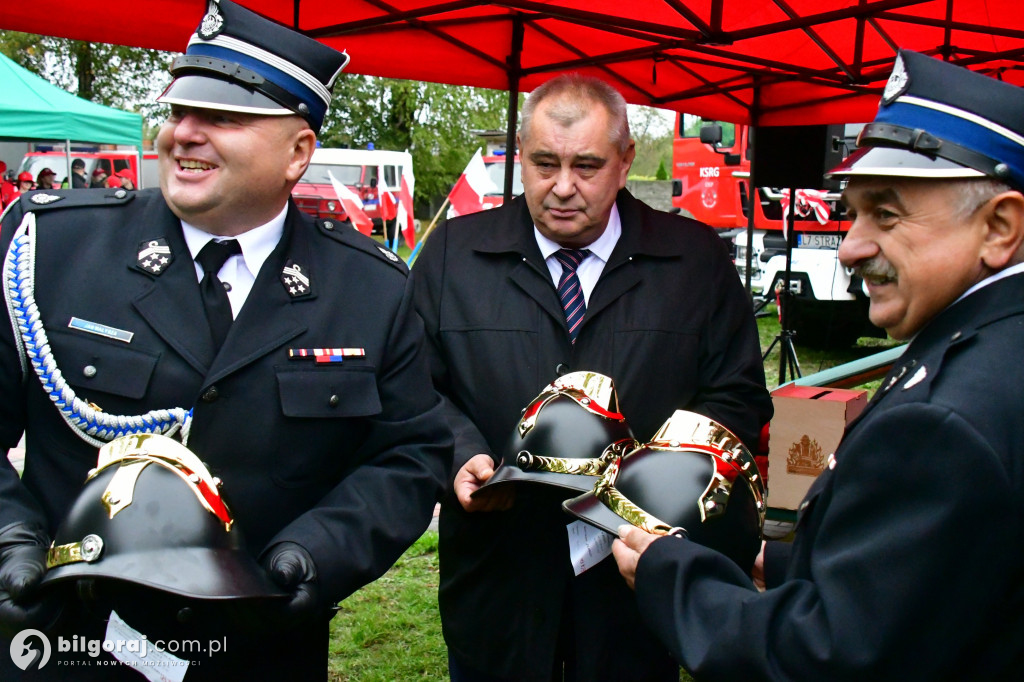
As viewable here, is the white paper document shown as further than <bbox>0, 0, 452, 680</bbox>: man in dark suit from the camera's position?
Yes

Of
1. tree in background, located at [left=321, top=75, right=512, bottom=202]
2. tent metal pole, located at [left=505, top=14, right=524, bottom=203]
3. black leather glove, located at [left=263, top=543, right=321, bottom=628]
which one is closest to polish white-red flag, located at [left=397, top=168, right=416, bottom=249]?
tent metal pole, located at [left=505, top=14, right=524, bottom=203]

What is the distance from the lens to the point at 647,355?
2.71 m

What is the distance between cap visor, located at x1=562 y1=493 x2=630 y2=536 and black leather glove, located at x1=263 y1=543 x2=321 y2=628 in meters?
0.55

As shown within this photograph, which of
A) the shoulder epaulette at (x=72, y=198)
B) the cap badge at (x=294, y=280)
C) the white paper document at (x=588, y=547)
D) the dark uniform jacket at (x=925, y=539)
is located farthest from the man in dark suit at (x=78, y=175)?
the dark uniform jacket at (x=925, y=539)

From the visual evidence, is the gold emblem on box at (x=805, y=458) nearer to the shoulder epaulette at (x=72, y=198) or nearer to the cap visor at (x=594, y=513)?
the cap visor at (x=594, y=513)

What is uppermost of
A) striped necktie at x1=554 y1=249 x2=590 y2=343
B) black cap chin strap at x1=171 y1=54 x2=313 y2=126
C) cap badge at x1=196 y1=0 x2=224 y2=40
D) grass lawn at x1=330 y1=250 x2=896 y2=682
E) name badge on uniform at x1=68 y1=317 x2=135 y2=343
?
cap badge at x1=196 y1=0 x2=224 y2=40

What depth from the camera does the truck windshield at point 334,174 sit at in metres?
20.7

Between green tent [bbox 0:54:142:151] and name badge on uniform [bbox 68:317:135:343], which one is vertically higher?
green tent [bbox 0:54:142:151]

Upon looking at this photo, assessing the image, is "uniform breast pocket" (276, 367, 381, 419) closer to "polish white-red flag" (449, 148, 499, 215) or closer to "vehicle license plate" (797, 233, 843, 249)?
"polish white-red flag" (449, 148, 499, 215)

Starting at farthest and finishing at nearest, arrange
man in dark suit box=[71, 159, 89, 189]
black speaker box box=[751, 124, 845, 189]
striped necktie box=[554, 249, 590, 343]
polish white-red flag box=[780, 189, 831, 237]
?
man in dark suit box=[71, 159, 89, 189] < polish white-red flag box=[780, 189, 831, 237] < black speaker box box=[751, 124, 845, 189] < striped necktie box=[554, 249, 590, 343]

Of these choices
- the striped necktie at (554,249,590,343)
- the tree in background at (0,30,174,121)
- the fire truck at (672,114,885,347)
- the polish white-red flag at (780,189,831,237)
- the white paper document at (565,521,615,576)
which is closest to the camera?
the white paper document at (565,521,615,576)

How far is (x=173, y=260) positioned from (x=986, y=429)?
1.57 meters

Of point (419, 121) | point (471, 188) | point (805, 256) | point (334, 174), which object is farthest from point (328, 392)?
point (419, 121)

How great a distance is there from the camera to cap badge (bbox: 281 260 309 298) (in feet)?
6.90
